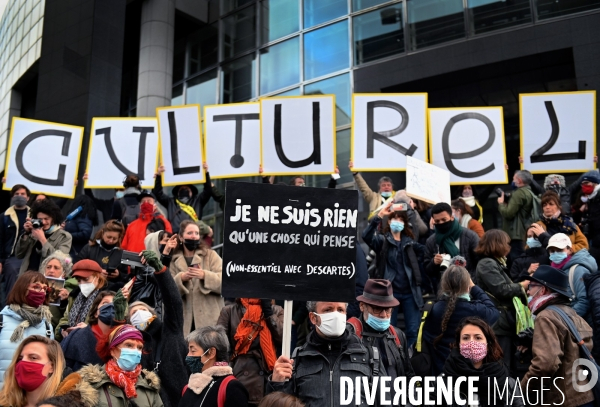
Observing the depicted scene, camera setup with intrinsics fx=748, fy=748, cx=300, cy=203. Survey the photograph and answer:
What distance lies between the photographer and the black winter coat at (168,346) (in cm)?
618

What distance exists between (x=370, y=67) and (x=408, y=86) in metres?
0.95

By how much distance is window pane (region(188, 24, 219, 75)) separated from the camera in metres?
20.5

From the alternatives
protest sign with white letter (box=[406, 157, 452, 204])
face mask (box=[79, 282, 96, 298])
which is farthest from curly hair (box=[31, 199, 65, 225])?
protest sign with white letter (box=[406, 157, 452, 204])

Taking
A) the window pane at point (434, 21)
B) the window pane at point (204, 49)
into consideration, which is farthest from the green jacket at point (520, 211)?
the window pane at point (204, 49)

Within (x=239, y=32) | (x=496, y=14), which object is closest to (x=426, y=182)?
(x=496, y=14)

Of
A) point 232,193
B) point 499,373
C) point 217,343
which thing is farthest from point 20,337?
point 499,373

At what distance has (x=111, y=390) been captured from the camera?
5.20 metres

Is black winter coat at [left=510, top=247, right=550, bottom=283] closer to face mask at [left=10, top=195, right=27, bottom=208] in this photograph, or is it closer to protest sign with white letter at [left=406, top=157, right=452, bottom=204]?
protest sign with white letter at [left=406, top=157, right=452, bottom=204]

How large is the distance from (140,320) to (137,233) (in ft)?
12.0

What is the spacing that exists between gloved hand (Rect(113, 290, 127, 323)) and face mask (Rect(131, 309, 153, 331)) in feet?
1.08

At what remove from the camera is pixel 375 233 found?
8922 millimetres

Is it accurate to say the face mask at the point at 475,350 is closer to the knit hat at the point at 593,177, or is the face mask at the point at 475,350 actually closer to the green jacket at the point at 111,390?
the green jacket at the point at 111,390

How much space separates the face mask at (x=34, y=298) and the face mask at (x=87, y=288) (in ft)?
2.52

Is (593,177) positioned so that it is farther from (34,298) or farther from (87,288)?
(34,298)
